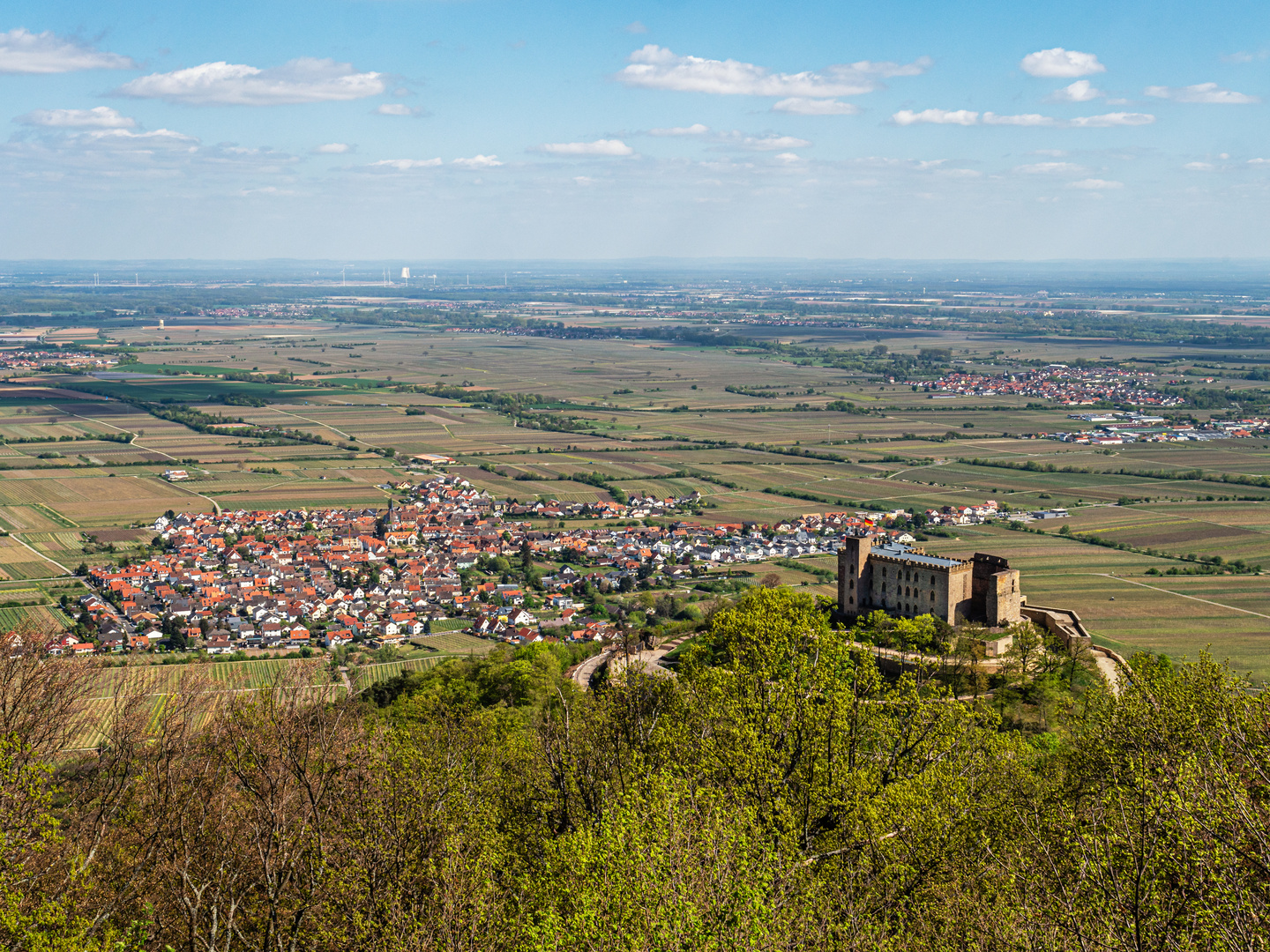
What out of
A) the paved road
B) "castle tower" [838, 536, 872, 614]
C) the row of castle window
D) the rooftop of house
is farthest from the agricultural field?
"castle tower" [838, 536, 872, 614]

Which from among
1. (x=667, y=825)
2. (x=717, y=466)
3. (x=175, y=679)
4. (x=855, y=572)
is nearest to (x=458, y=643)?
(x=175, y=679)

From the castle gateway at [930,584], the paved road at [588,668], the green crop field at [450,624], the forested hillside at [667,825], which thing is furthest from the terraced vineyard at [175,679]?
the castle gateway at [930,584]

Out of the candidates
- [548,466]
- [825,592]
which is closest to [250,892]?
[825,592]

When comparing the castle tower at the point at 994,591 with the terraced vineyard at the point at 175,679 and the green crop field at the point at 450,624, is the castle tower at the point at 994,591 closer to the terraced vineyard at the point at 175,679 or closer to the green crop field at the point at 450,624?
the terraced vineyard at the point at 175,679

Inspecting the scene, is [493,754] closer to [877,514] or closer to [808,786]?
[808,786]

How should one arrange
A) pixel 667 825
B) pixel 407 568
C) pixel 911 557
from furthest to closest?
pixel 407 568
pixel 911 557
pixel 667 825

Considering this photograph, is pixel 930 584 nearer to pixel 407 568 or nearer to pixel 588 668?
pixel 588 668

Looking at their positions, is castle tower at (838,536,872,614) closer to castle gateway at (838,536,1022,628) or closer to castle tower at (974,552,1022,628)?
castle gateway at (838,536,1022,628)
